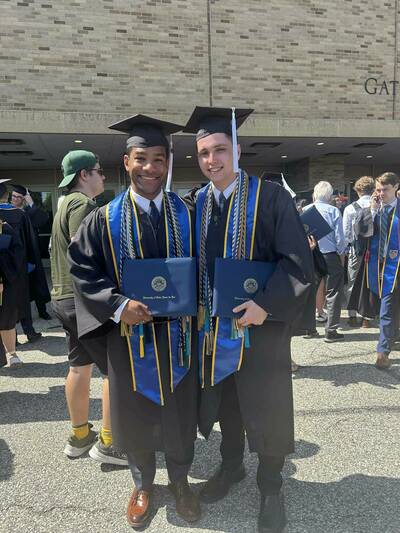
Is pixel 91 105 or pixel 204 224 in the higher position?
pixel 91 105

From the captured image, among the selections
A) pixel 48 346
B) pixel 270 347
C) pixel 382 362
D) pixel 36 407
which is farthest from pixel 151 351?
pixel 48 346

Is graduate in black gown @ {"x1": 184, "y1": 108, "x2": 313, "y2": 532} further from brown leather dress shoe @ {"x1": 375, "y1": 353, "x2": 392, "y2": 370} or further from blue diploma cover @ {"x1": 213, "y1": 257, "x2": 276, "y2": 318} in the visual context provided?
brown leather dress shoe @ {"x1": 375, "y1": 353, "x2": 392, "y2": 370}

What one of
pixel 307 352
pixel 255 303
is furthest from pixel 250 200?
pixel 307 352

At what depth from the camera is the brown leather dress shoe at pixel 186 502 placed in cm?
213

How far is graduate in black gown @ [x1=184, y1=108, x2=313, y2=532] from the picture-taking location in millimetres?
1978

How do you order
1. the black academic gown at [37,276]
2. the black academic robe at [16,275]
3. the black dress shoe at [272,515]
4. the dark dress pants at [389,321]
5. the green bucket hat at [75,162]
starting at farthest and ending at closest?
the black academic gown at [37,276] → the black academic robe at [16,275] → the dark dress pants at [389,321] → the green bucket hat at [75,162] → the black dress shoe at [272,515]

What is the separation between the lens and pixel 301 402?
342 centimetres

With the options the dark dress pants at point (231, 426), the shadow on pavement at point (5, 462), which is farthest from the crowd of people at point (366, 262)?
the shadow on pavement at point (5, 462)

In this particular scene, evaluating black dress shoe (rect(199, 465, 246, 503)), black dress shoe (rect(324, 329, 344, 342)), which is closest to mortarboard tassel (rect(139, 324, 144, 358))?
black dress shoe (rect(199, 465, 246, 503))

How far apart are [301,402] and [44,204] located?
11.5 metres

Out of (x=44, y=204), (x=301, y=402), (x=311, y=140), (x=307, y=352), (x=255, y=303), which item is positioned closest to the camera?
(x=255, y=303)

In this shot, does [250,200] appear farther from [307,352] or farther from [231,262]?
[307,352]

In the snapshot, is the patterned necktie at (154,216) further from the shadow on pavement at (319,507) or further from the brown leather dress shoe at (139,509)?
the shadow on pavement at (319,507)

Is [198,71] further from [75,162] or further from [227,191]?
[227,191]
